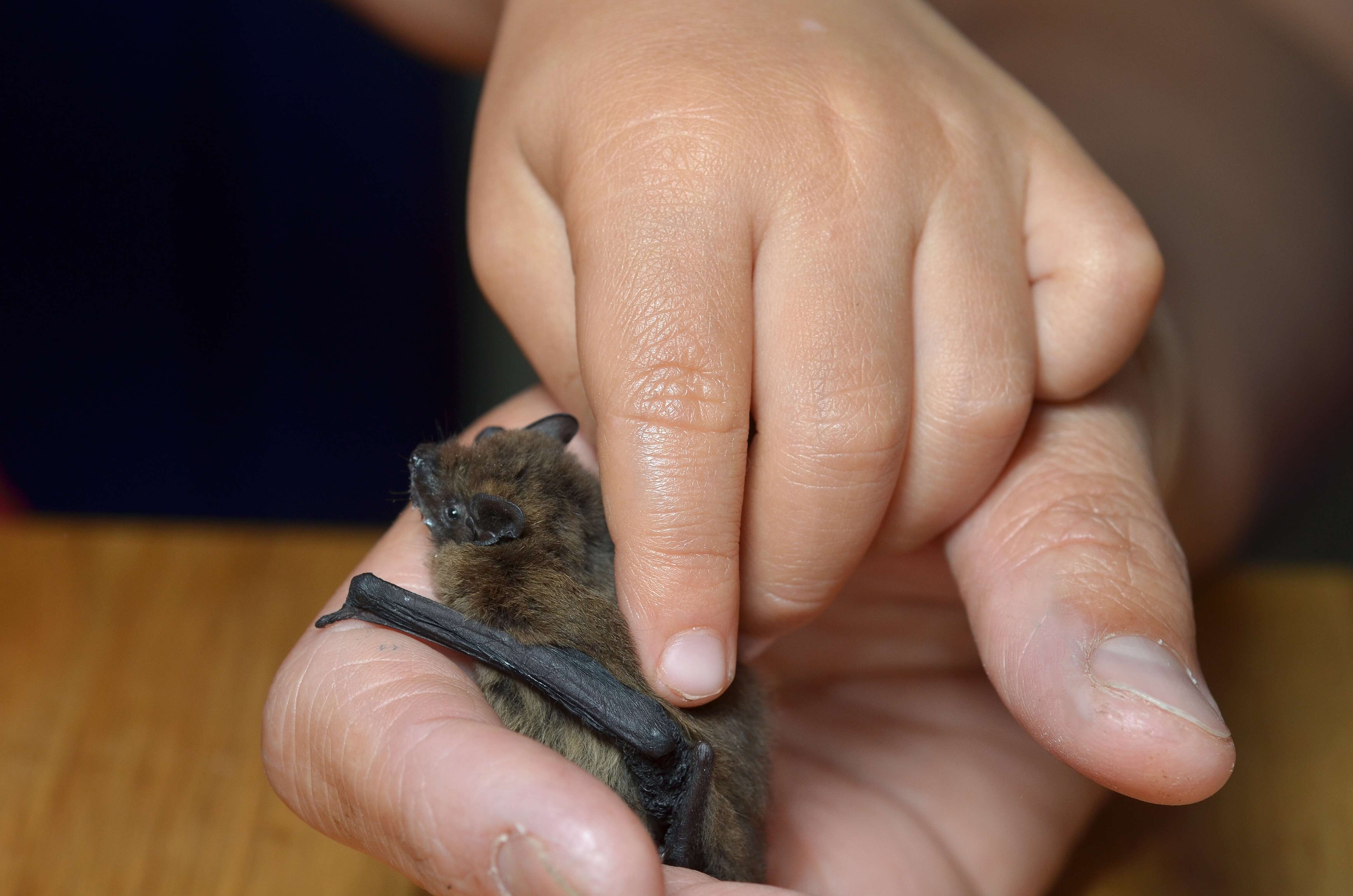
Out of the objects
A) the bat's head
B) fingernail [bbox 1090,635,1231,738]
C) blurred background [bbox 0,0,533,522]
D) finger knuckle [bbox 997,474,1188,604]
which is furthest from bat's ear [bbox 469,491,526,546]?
blurred background [bbox 0,0,533,522]

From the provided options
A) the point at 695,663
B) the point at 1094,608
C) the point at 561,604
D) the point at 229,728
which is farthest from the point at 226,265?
the point at 1094,608

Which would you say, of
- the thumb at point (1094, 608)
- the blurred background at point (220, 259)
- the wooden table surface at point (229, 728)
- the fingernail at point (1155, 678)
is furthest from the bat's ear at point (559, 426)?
the blurred background at point (220, 259)

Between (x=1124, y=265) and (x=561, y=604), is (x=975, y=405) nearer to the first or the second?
(x=1124, y=265)

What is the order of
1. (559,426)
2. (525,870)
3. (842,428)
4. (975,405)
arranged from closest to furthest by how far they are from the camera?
(525,870) < (842,428) < (975,405) < (559,426)

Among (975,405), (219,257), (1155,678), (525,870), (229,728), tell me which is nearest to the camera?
(525,870)

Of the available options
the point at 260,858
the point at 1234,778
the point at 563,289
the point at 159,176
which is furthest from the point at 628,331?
the point at 159,176

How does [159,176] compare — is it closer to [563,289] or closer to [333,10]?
[333,10]
